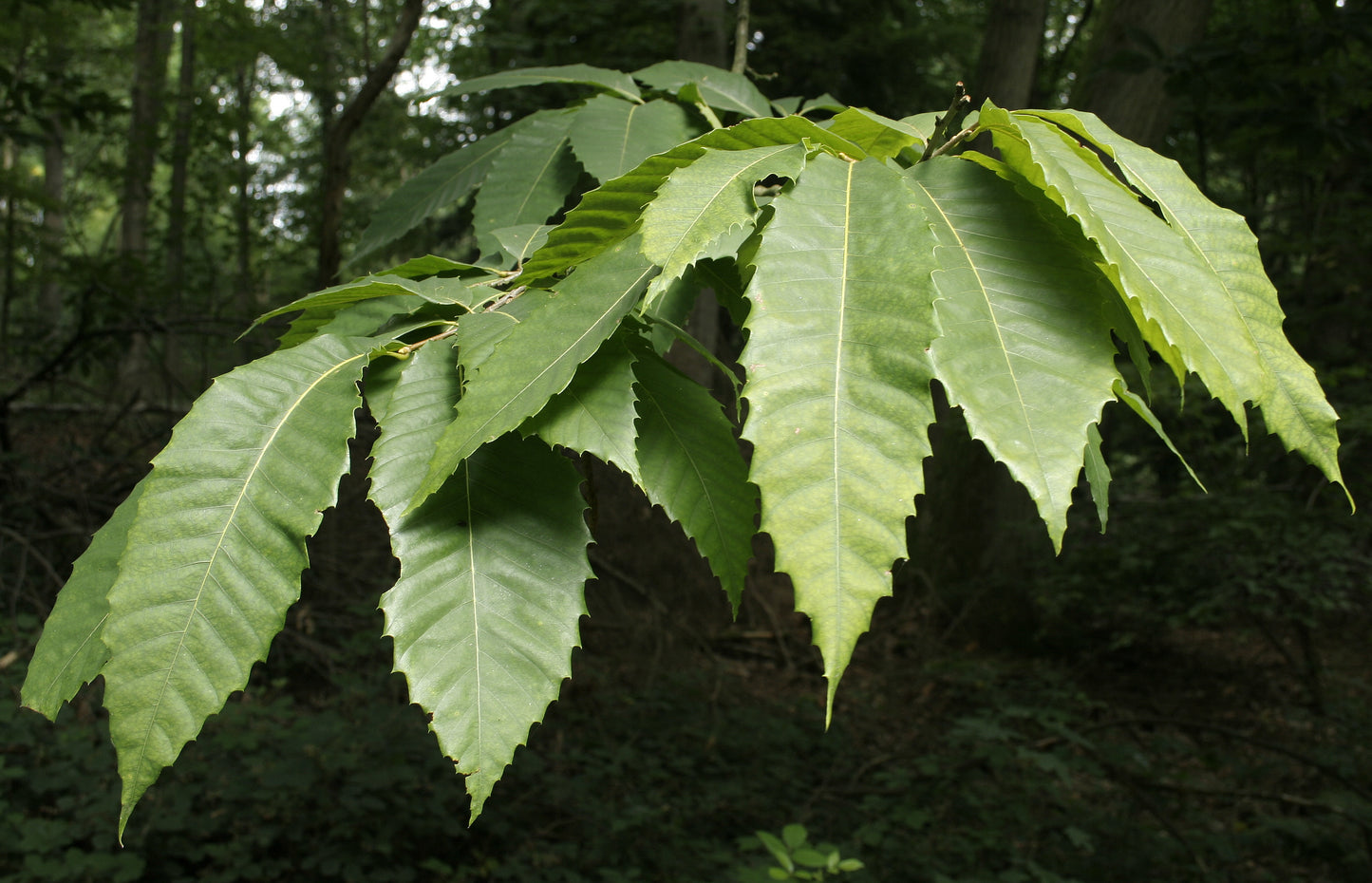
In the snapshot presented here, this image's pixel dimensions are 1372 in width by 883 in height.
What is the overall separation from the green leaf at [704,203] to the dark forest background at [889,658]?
7.17 feet

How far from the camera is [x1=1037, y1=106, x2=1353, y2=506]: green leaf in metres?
0.49

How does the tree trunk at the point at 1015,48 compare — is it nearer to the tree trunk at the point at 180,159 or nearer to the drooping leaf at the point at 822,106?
the drooping leaf at the point at 822,106

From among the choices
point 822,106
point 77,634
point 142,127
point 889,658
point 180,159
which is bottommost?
point 889,658

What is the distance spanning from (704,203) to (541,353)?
0.44 feet

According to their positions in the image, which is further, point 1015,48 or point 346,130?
point 1015,48

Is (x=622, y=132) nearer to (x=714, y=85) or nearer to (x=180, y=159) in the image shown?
(x=714, y=85)

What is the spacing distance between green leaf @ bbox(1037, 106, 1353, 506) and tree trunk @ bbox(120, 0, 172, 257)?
9.22 metres

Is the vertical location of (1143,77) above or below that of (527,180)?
above

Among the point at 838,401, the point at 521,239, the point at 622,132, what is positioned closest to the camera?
the point at 838,401

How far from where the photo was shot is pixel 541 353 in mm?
544

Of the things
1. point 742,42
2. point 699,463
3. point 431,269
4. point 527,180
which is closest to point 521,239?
point 431,269

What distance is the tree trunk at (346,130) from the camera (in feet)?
9.75

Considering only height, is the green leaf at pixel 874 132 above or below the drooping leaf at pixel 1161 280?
above

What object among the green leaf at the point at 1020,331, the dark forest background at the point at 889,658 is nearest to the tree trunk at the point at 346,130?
the dark forest background at the point at 889,658
